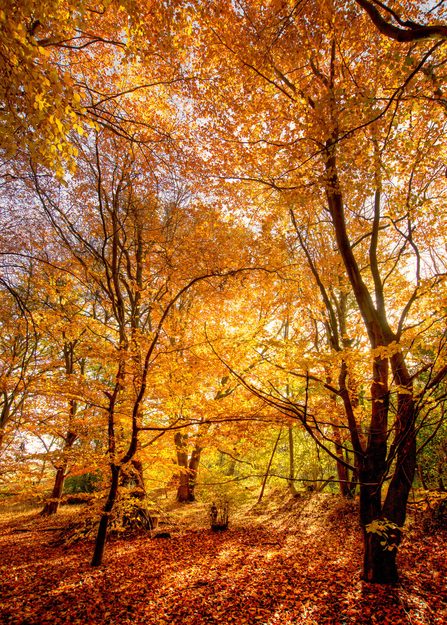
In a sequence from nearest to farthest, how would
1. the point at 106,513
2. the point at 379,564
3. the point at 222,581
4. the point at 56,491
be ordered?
the point at 379,564 < the point at 106,513 < the point at 222,581 < the point at 56,491

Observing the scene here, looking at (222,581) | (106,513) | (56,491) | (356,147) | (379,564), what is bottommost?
(56,491)

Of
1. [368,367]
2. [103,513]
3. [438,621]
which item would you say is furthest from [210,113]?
[438,621]

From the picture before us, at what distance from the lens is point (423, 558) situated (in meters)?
4.68

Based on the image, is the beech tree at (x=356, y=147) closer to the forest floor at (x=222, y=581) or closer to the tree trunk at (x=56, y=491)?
the forest floor at (x=222, y=581)

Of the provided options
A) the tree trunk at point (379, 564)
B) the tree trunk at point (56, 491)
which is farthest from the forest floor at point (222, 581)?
the tree trunk at point (56, 491)

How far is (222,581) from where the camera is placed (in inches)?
174

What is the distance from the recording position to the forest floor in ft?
10.9

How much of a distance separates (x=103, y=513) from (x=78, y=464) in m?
0.87

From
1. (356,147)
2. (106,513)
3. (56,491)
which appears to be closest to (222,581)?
(106,513)

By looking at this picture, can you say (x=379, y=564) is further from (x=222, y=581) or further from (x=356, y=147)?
(x=356, y=147)

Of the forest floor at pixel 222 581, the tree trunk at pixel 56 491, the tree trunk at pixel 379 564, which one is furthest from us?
the tree trunk at pixel 56 491

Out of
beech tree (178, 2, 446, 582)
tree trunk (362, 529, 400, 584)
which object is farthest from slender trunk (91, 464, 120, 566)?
tree trunk (362, 529, 400, 584)

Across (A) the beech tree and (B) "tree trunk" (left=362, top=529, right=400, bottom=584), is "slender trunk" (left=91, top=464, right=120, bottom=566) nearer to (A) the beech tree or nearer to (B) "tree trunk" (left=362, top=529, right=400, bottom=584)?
(A) the beech tree

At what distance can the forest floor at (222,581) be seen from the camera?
3309mm
